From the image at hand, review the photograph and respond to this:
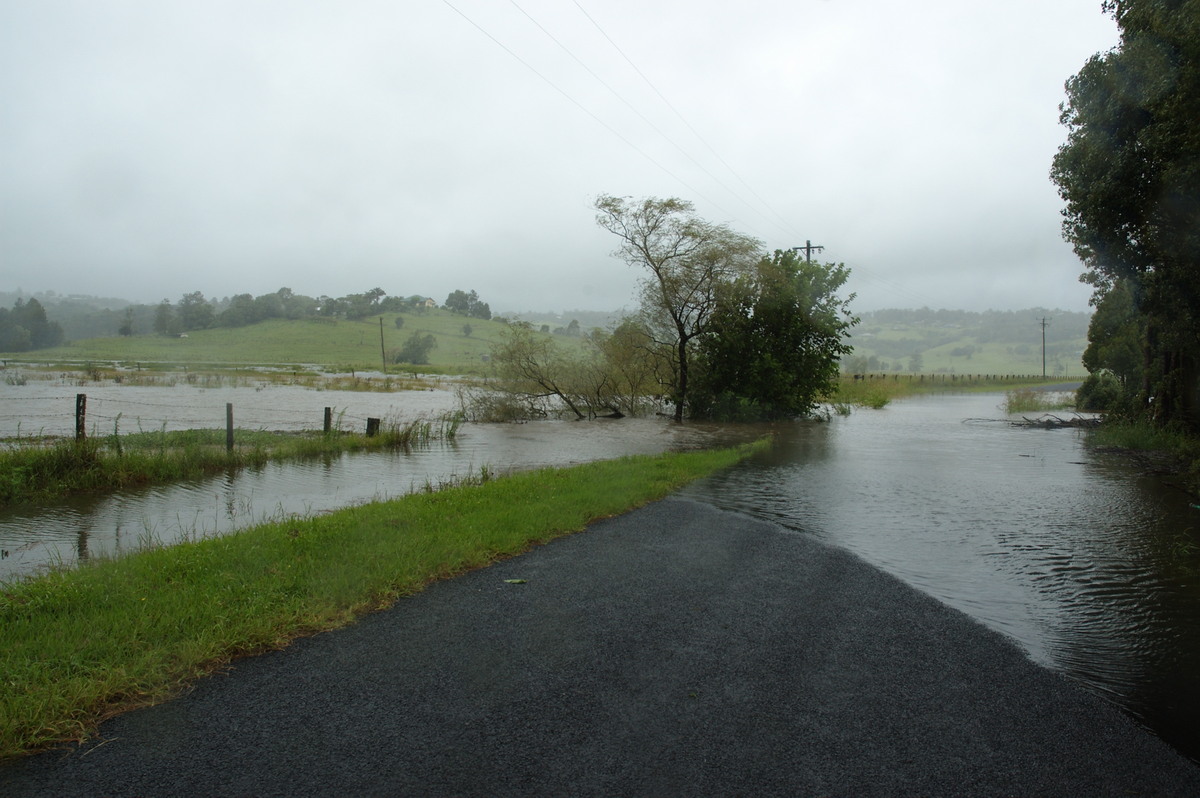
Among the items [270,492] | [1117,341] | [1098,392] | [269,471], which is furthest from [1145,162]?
[1098,392]

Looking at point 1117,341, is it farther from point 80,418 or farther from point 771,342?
point 80,418

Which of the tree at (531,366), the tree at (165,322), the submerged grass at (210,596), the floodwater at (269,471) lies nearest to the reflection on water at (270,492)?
the floodwater at (269,471)

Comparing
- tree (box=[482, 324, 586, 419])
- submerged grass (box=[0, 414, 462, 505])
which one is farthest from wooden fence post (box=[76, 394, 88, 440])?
tree (box=[482, 324, 586, 419])

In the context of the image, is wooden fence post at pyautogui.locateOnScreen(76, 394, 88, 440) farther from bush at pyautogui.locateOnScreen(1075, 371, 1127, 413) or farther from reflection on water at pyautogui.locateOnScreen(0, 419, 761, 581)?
bush at pyautogui.locateOnScreen(1075, 371, 1127, 413)

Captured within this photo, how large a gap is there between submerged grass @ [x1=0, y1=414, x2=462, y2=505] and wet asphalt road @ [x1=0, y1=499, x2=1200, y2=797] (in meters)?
11.3

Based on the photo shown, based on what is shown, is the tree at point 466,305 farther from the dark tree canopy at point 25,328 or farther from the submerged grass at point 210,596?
the submerged grass at point 210,596

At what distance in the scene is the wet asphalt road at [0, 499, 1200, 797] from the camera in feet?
11.3

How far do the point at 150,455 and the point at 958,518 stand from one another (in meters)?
16.2

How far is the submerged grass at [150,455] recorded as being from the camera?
13.3 m

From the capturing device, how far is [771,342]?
2898cm

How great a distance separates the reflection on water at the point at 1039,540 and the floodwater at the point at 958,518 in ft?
0.08

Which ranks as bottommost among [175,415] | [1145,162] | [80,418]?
[175,415]

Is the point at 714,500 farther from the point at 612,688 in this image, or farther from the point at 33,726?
the point at 33,726

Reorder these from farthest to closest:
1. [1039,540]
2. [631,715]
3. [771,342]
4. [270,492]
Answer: [771,342], [270,492], [1039,540], [631,715]
